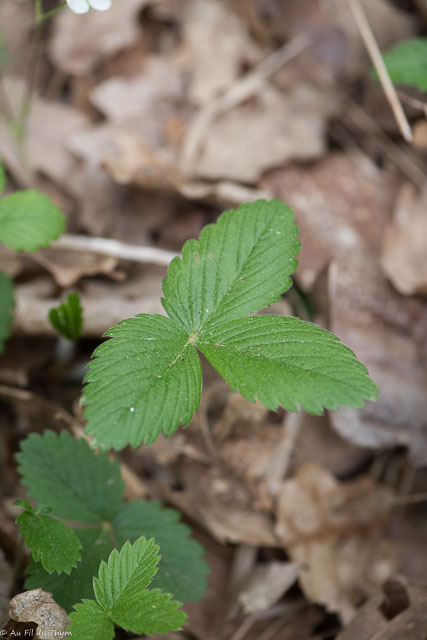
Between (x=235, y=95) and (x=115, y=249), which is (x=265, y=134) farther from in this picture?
(x=115, y=249)

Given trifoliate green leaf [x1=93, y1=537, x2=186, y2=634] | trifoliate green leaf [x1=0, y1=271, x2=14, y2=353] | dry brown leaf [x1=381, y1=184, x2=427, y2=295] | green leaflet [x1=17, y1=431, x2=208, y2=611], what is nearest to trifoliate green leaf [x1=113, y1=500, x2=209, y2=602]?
green leaflet [x1=17, y1=431, x2=208, y2=611]

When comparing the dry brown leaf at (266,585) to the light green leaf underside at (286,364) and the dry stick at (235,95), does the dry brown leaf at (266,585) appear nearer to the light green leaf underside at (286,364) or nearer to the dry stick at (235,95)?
the light green leaf underside at (286,364)

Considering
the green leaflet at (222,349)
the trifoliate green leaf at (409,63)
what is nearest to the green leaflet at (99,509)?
the green leaflet at (222,349)

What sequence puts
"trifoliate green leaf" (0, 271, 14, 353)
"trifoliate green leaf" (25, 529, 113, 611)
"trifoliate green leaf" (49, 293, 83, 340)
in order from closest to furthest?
"trifoliate green leaf" (25, 529, 113, 611) → "trifoliate green leaf" (49, 293, 83, 340) → "trifoliate green leaf" (0, 271, 14, 353)

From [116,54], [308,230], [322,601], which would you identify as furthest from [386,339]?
[116,54]

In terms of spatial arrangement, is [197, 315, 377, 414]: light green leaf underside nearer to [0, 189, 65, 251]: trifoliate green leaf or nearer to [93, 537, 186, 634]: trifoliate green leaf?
[93, 537, 186, 634]: trifoliate green leaf

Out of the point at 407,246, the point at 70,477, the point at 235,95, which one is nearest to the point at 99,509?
the point at 70,477

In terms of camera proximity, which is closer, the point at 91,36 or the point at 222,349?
the point at 222,349
